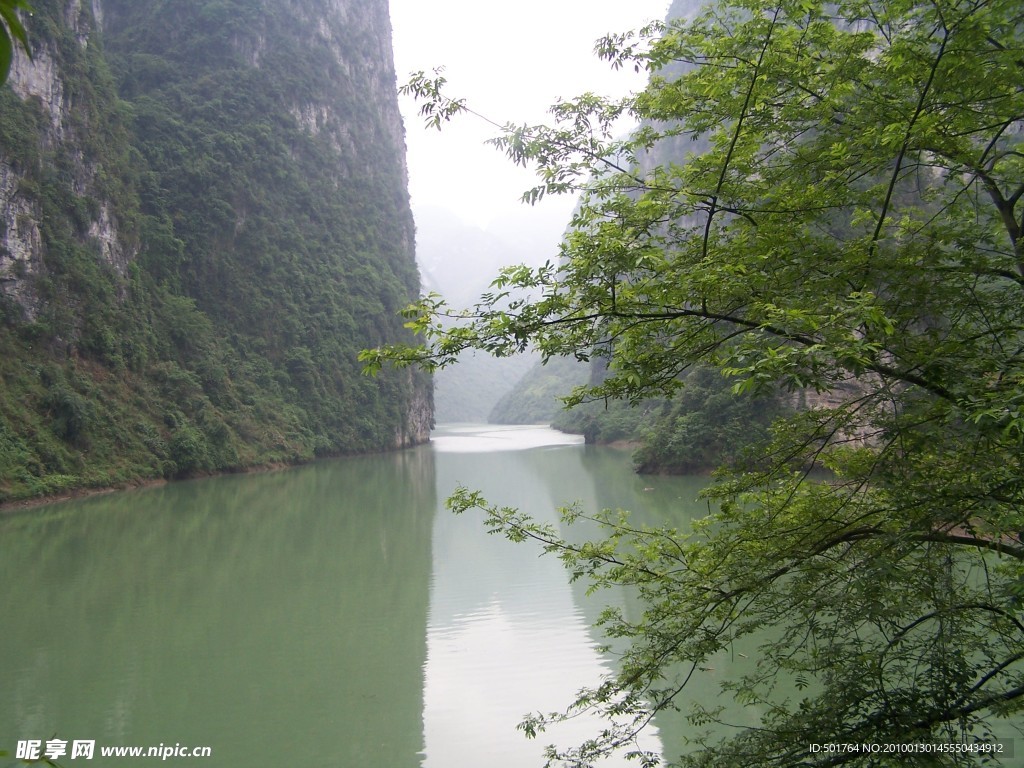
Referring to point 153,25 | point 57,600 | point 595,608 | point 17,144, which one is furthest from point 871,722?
point 153,25

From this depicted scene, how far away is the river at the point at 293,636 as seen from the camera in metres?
4.61

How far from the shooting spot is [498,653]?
611cm

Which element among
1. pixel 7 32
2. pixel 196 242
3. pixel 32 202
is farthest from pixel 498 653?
pixel 196 242

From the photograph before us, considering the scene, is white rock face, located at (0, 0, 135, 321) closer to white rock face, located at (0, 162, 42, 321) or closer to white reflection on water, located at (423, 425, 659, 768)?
white rock face, located at (0, 162, 42, 321)

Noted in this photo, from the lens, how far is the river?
4609mm

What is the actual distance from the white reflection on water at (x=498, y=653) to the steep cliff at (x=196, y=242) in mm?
12127

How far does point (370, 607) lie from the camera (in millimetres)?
7738

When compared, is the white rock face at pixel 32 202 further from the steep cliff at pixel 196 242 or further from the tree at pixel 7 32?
the tree at pixel 7 32

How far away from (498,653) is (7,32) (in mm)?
6064

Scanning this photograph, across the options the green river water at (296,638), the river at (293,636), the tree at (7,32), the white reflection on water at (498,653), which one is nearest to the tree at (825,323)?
the tree at (7,32)

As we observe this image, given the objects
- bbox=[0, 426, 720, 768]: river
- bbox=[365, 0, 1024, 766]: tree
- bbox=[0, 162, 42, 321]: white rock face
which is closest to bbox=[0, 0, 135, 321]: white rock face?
bbox=[0, 162, 42, 321]: white rock face

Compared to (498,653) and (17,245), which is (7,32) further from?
(17,245)

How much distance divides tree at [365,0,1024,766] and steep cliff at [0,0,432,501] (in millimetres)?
17298

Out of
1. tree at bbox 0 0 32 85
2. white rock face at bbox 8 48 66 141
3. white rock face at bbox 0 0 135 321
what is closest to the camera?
tree at bbox 0 0 32 85
